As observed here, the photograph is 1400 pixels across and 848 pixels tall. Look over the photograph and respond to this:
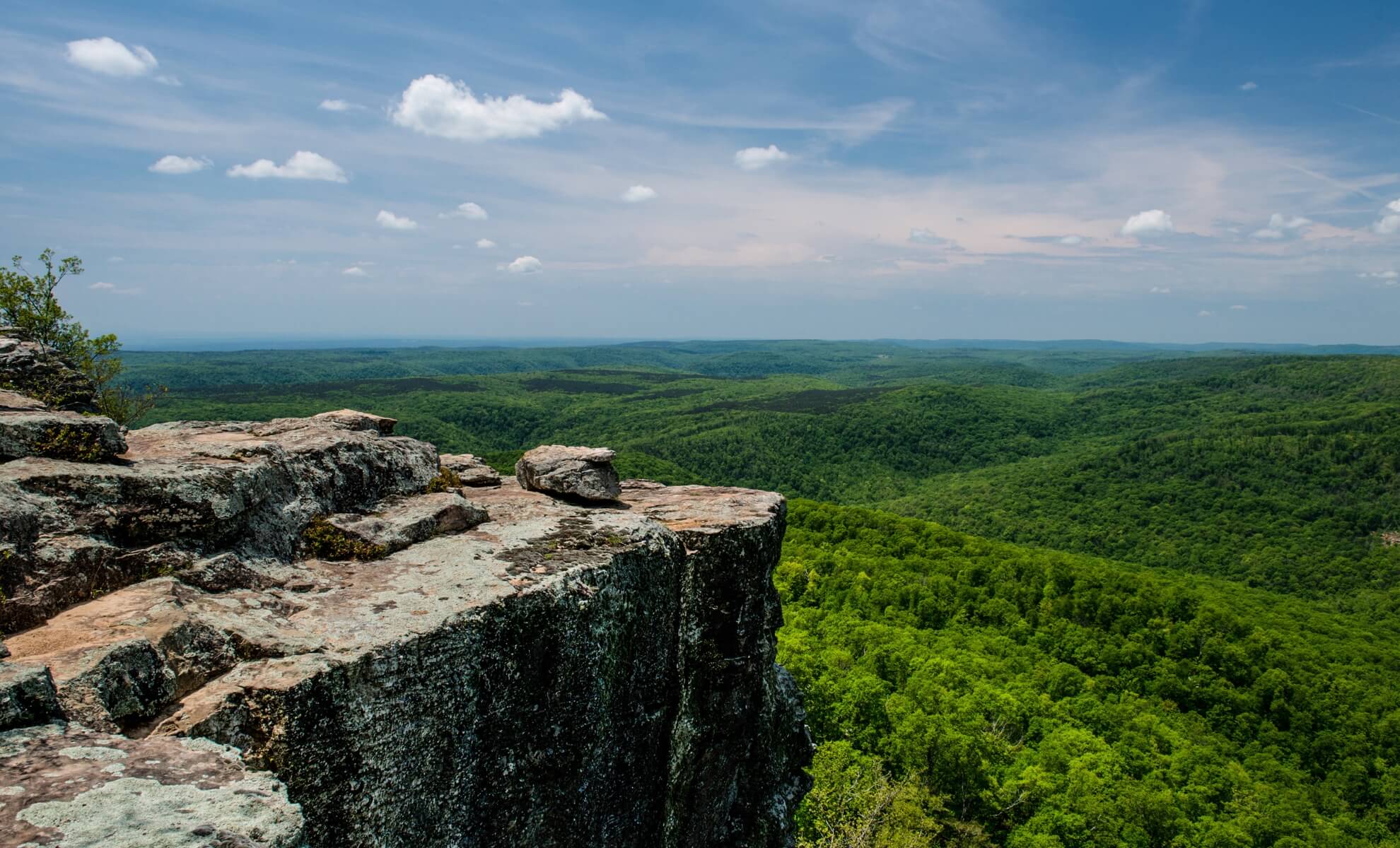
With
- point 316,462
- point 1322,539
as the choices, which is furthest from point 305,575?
point 1322,539

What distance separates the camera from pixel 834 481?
521ft

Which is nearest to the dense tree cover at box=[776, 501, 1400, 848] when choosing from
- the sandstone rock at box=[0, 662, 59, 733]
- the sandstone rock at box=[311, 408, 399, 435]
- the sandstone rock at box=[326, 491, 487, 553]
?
the sandstone rock at box=[326, 491, 487, 553]

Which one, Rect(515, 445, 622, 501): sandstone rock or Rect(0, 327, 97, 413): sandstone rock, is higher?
Rect(0, 327, 97, 413): sandstone rock

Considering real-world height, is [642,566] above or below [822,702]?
above

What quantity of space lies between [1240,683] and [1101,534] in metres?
67.3

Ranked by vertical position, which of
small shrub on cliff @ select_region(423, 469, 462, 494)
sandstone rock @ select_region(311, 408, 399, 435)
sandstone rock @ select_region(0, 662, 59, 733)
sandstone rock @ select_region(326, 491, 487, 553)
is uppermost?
sandstone rock @ select_region(311, 408, 399, 435)

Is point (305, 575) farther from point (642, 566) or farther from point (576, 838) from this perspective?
point (576, 838)

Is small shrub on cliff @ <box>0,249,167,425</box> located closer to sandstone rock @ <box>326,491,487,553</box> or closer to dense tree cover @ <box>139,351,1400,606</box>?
sandstone rock @ <box>326,491,487,553</box>

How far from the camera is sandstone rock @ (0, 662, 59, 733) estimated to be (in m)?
5.59

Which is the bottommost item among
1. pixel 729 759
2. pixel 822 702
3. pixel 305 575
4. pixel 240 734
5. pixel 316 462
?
pixel 822 702

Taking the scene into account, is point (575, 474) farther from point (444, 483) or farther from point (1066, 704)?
point (1066, 704)

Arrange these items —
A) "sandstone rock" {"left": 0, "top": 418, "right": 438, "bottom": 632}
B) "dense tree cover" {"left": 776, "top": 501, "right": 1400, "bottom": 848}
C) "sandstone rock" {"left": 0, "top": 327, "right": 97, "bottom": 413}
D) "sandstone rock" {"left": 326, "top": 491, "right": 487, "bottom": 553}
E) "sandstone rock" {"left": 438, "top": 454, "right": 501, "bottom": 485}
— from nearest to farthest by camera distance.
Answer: "sandstone rock" {"left": 0, "top": 418, "right": 438, "bottom": 632}
"sandstone rock" {"left": 326, "top": 491, "right": 487, "bottom": 553}
"sandstone rock" {"left": 0, "top": 327, "right": 97, "bottom": 413}
"sandstone rock" {"left": 438, "top": 454, "right": 501, "bottom": 485}
"dense tree cover" {"left": 776, "top": 501, "right": 1400, "bottom": 848}

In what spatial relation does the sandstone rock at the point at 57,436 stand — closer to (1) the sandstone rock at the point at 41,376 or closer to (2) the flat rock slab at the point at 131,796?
(1) the sandstone rock at the point at 41,376

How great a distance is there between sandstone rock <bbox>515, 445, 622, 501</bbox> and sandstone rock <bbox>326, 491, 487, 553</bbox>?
2.10m
